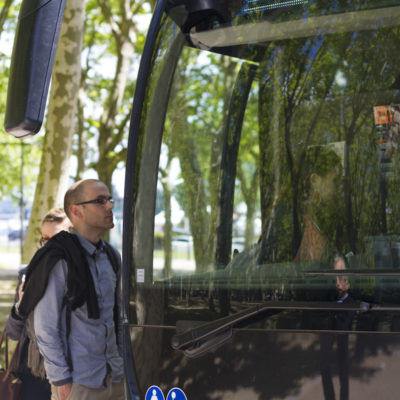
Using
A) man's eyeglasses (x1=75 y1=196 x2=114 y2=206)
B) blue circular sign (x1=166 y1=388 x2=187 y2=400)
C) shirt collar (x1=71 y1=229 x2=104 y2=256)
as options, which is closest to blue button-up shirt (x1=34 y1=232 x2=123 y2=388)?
shirt collar (x1=71 y1=229 x2=104 y2=256)

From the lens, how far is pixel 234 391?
2.84m

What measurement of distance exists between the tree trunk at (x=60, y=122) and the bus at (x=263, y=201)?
5935mm

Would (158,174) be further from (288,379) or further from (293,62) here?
(288,379)

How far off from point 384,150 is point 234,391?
1.04m

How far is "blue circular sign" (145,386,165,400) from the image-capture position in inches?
120

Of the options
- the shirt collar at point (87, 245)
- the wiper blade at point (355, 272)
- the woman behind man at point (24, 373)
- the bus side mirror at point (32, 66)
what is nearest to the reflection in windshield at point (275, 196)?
the wiper blade at point (355, 272)

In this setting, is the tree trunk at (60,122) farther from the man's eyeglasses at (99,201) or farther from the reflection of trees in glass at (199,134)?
the reflection of trees in glass at (199,134)

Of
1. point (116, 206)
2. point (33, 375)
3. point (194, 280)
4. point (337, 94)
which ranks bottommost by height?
point (33, 375)

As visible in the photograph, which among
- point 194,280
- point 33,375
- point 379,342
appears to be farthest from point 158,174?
point 33,375

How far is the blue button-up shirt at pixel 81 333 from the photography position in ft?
12.9

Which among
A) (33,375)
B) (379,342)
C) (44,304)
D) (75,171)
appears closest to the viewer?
(379,342)

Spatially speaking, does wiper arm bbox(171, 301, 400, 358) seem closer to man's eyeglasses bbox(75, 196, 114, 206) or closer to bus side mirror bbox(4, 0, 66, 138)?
bus side mirror bbox(4, 0, 66, 138)

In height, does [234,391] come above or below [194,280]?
below

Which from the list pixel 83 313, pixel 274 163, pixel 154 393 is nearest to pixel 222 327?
pixel 154 393
